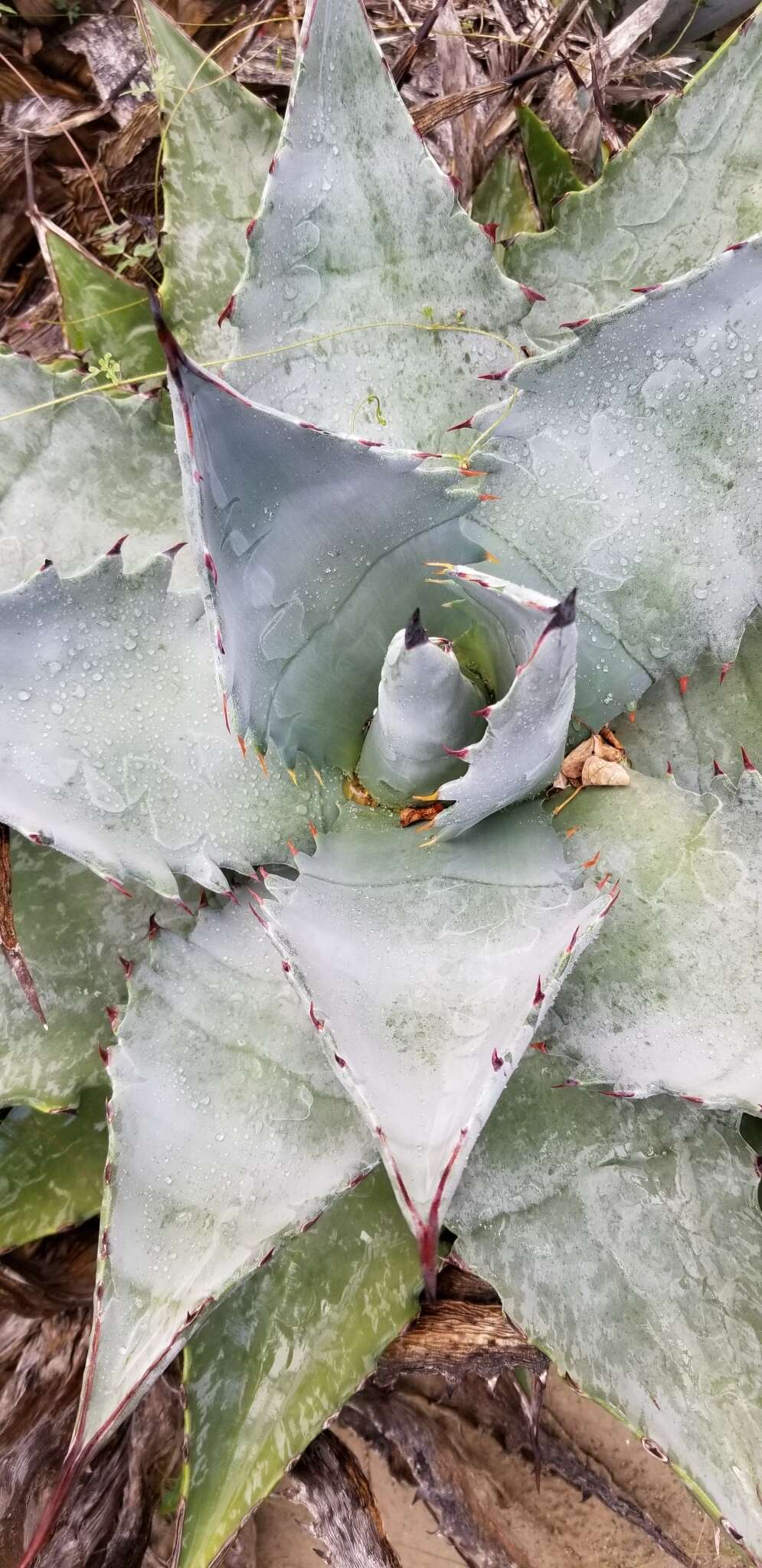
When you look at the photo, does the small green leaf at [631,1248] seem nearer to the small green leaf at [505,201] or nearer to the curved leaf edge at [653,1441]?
the curved leaf edge at [653,1441]

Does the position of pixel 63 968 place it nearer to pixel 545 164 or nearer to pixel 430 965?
pixel 430 965

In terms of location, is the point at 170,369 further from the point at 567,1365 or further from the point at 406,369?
the point at 567,1365

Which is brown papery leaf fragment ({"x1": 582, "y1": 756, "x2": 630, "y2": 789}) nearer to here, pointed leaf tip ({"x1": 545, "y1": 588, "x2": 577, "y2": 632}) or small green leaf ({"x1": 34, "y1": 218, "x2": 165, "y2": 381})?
pointed leaf tip ({"x1": 545, "y1": 588, "x2": 577, "y2": 632})

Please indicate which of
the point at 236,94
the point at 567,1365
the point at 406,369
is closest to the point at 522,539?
the point at 406,369


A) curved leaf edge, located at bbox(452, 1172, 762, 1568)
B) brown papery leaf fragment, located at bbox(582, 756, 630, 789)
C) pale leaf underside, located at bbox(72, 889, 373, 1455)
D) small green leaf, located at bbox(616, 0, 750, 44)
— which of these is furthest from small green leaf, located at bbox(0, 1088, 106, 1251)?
small green leaf, located at bbox(616, 0, 750, 44)

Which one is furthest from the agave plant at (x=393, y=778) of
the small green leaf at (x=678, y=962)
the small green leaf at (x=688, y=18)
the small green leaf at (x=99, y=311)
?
the small green leaf at (x=688, y=18)

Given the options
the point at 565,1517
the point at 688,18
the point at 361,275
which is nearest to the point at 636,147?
the point at 361,275
